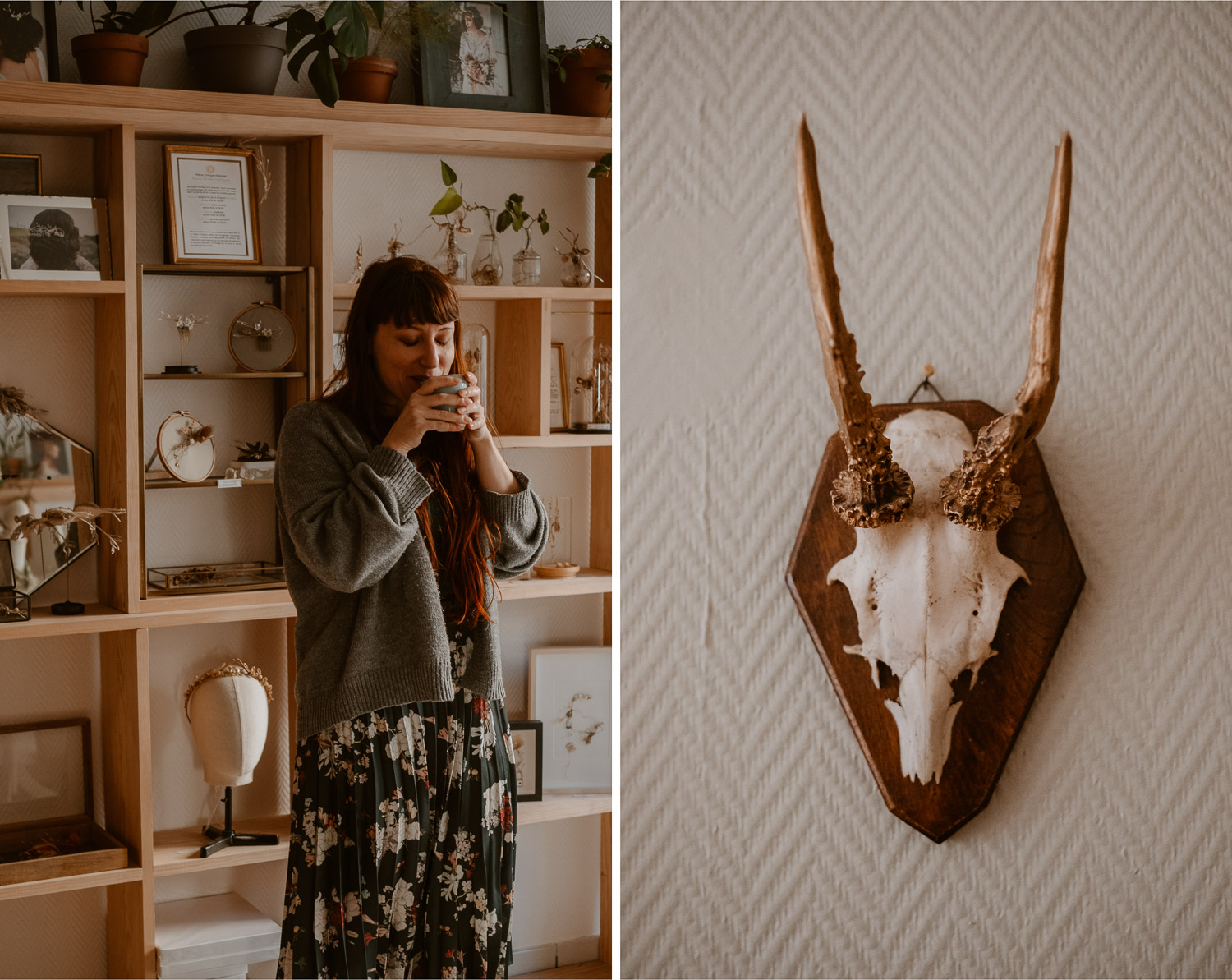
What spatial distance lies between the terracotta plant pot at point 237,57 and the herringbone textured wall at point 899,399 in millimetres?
599

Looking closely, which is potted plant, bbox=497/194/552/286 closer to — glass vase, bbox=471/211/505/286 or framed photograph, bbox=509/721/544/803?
glass vase, bbox=471/211/505/286

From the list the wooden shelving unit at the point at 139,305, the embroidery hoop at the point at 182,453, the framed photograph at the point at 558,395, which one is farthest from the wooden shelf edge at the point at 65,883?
the framed photograph at the point at 558,395

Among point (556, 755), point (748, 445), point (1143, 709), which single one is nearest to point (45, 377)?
point (556, 755)

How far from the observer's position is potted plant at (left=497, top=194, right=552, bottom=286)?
1.03 meters

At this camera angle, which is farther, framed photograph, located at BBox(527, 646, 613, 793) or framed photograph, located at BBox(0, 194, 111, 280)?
framed photograph, located at BBox(527, 646, 613, 793)

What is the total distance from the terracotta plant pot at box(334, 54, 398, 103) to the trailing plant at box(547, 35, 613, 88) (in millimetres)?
150

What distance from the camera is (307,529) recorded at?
694 millimetres

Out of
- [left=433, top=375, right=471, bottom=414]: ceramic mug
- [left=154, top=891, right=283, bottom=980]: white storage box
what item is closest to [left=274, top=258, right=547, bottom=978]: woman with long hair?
[left=433, top=375, right=471, bottom=414]: ceramic mug

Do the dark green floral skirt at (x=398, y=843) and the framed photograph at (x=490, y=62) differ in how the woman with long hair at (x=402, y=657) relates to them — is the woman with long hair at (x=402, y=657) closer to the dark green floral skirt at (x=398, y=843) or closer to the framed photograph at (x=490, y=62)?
the dark green floral skirt at (x=398, y=843)

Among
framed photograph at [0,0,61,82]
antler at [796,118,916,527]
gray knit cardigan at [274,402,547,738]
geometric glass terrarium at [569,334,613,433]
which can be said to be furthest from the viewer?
geometric glass terrarium at [569,334,613,433]

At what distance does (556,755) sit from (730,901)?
0.65 meters

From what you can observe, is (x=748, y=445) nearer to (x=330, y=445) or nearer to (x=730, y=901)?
(x=730, y=901)

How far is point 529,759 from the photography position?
3.67 ft

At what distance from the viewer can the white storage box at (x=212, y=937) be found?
0.96 meters
